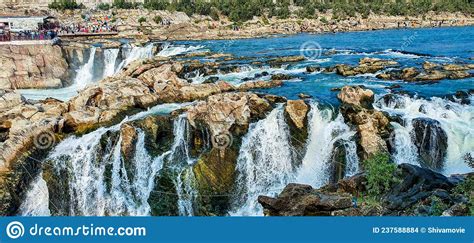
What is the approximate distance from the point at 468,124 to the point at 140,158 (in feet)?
46.5

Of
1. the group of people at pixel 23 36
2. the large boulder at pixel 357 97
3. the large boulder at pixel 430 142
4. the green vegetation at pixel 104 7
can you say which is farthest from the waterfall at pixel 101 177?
the green vegetation at pixel 104 7

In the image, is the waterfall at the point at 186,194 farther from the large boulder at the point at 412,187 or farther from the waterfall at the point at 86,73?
the waterfall at the point at 86,73

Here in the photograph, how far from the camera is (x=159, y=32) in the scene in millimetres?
83312

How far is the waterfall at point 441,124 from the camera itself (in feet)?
73.2

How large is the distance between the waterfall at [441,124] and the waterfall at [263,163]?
4.61m

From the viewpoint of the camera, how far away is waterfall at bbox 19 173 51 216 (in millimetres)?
21781

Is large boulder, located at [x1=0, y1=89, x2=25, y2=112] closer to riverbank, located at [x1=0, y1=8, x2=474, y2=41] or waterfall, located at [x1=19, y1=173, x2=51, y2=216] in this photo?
waterfall, located at [x1=19, y1=173, x2=51, y2=216]

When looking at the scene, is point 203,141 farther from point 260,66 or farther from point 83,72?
point 83,72

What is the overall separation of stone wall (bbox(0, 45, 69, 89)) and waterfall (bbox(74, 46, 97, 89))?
1.13 meters

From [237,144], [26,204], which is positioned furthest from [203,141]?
[26,204]

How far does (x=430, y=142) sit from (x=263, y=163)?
6950mm

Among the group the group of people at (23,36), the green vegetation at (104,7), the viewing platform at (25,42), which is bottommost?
the green vegetation at (104,7)

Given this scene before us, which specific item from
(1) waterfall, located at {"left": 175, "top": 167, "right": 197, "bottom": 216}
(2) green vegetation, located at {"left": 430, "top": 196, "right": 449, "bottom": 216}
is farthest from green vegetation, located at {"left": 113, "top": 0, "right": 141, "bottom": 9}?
(2) green vegetation, located at {"left": 430, "top": 196, "right": 449, "bottom": 216}

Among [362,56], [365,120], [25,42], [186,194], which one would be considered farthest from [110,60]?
[365,120]
